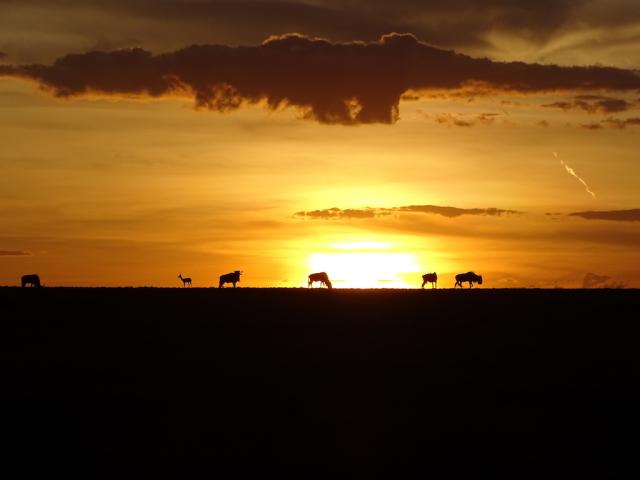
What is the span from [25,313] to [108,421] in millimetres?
23621

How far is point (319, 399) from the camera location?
20500mm

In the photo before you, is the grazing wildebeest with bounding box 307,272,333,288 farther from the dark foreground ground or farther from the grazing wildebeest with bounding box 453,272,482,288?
the dark foreground ground

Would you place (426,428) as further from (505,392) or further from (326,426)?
(505,392)

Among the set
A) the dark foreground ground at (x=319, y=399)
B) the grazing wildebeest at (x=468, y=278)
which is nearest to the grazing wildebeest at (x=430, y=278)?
the grazing wildebeest at (x=468, y=278)

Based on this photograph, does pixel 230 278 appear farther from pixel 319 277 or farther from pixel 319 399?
pixel 319 399

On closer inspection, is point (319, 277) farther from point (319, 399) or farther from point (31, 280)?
point (319, 399)

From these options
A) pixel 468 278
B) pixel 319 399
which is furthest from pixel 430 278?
pixel 319 399

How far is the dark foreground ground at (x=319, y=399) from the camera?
15.9 metres

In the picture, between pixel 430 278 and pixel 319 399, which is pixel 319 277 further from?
pixel 319 399

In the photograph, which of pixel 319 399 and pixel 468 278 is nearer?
pixel 319 399

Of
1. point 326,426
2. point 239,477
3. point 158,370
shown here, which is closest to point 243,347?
point 158,370

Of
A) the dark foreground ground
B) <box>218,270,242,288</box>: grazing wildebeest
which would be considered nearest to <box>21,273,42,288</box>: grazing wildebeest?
<box>218,270,242,288</box>: grazing wildebeest

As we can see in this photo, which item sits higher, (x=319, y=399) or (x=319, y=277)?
(x=319, y=277)

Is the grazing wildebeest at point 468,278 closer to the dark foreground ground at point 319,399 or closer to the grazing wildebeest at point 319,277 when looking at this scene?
the grazing wildebeest at point 319,277
